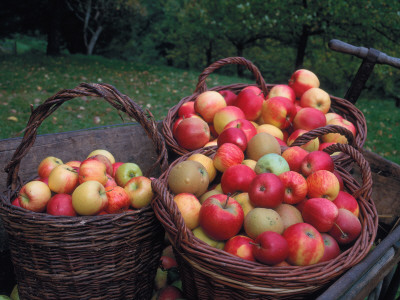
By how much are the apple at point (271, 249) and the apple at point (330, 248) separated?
0.70 feet

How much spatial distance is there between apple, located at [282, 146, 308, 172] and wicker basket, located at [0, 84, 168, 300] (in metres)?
0.72

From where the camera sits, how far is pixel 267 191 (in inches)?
58.3

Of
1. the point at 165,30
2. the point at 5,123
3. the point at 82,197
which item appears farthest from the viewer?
the point at 165,30

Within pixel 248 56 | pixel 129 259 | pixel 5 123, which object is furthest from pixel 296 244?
pixel 248 56

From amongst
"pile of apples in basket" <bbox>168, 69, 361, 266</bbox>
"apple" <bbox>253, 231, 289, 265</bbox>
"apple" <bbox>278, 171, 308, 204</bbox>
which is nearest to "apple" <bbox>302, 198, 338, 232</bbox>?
"pile of apples in basket" <bbox>168, 69, 361, 266</bbox>

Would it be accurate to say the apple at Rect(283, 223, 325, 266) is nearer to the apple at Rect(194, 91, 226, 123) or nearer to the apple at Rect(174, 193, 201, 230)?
the apple at Rect(174, 193, 201, 230)

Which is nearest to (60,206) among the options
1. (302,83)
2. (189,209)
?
(189,209)

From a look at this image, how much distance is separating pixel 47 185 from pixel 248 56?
1456 centimetres

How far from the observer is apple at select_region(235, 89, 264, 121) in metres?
2.53

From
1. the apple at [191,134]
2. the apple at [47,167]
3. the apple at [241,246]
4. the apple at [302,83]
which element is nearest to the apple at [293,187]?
the apple at [241,246]

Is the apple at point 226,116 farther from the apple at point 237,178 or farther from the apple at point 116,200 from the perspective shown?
the apple at point 116,200

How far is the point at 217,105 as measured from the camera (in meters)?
2.56

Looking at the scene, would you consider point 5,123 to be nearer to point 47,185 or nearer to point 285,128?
point 47,185

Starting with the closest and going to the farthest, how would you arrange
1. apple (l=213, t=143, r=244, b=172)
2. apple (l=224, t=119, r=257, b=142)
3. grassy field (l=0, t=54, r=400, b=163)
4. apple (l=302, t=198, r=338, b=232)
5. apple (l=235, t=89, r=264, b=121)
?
apple (l=302, t=198, r=338, b=232) → apple (l=213, t=143, r=244, b=172) → apple (l=224, t=119, r=257, b=142) → apple (l=235, t=89, r=264, b=121) → grassy field (l=0, t=54, r=400, b=163)
